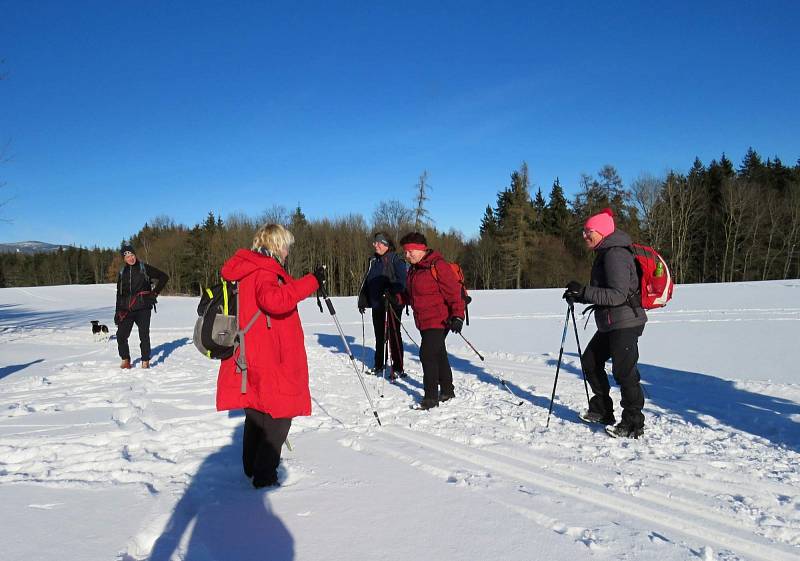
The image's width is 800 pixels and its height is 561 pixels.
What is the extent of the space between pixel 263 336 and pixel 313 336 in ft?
31.6

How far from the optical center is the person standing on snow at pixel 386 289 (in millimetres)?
7461

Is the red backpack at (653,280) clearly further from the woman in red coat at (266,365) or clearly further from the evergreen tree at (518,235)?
the evergreen tree at (518,235)

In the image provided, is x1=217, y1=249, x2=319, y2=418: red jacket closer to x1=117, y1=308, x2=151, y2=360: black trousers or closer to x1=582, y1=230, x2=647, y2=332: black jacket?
x1=582, y1=230, x2=647, y2=332: black jacket

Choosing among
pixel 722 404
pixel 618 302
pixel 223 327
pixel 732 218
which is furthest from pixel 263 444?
pixel 732 218

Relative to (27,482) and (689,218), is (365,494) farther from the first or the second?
(689,218)

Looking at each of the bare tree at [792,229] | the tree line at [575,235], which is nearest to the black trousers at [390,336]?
the tree line at [575,235]

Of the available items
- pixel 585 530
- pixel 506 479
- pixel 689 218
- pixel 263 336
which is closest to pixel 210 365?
pixel 263 336

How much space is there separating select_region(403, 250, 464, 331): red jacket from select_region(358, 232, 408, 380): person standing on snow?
1.67 meters

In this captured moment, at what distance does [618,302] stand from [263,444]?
313 cm

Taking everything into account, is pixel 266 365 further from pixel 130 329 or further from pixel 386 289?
pixel 130 329

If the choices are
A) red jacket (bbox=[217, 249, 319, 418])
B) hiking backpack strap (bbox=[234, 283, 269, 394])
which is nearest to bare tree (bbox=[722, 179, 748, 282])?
red jacket (bbox=[217, 249, 319, 418])

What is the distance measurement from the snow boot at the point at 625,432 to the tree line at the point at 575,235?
113 feet

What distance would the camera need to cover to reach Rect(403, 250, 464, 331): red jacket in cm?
569

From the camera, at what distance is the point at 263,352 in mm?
3328
